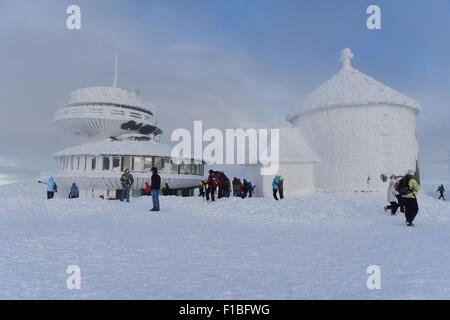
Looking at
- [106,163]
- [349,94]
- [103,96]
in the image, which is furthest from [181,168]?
[349,94]

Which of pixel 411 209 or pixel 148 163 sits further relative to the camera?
pixel 148 163

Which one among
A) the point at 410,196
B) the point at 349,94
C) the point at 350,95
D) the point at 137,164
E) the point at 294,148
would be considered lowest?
the point at 410,196

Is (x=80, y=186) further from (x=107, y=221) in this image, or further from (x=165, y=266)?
(x=165, y=266)

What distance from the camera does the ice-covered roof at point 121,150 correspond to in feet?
97.4

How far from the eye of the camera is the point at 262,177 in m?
23.5

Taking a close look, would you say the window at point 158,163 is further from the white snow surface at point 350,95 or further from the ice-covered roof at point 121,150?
the white snow surface at point 350,95

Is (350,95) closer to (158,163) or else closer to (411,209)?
(411,209)

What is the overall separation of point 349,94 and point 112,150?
23899 millimetres

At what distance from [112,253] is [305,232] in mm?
5858

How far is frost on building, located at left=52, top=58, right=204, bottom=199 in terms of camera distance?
29.8 meters

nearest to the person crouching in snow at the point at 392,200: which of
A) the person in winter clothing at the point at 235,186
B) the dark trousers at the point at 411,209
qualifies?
the dark trousers at the point at 411,209

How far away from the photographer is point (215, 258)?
5426 millimetres

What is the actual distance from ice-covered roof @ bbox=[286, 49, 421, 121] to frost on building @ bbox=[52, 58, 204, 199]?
47.3 feet
